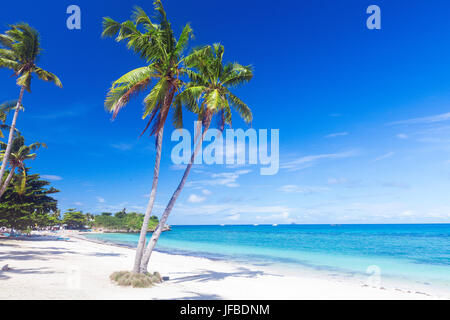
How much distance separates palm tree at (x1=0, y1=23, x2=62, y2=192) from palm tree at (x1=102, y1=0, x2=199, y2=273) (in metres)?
8.07

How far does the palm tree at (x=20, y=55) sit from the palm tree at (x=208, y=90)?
33.4ft

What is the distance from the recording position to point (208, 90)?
11.6 m

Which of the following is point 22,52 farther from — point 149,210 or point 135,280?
point 135,280

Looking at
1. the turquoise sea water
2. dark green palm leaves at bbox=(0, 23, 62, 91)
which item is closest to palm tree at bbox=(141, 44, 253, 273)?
dark green palm leaves at bbox=(0, 23, 62, 91)

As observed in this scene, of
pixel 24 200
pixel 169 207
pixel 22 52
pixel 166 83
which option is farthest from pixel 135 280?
pixel 24 200

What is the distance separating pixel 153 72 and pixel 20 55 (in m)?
10.2

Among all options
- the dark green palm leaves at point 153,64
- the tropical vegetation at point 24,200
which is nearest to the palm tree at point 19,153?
the tropical vegetation at point 24,200

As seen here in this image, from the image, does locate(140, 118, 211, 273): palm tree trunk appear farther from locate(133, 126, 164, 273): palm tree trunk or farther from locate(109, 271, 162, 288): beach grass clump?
locate(109, 271, 162, 288): beach grass clump

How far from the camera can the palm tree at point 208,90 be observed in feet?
34.9

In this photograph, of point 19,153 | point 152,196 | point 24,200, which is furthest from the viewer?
point 24,200

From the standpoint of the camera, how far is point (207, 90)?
1161 cm

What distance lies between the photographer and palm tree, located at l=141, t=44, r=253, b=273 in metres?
10.6
